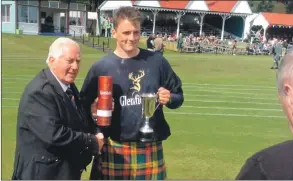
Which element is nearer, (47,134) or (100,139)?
(47,134)

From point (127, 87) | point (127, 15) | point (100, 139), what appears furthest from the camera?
point (127, 87)

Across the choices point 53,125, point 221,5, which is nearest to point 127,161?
point 53,125

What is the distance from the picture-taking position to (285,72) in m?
1.81

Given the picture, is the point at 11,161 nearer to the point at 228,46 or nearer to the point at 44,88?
the point at 44,88

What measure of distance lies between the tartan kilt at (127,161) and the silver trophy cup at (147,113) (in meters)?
0.09

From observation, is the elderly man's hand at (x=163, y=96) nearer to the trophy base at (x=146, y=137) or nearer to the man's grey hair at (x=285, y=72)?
the trophy base at (x=146, y=137)

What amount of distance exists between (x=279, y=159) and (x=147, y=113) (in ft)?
6.43

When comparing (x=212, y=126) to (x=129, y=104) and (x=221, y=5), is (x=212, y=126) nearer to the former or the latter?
(x=129, y=104)

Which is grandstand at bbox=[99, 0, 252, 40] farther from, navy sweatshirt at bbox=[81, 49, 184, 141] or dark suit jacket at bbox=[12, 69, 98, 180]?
dark suit jacket at bbox=[12, 69, 98, 180]

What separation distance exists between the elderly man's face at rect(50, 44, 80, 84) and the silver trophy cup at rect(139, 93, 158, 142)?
2.07ft

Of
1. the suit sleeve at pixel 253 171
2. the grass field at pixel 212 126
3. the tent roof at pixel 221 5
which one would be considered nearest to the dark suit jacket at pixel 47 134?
the suit sleeve at pixel 253 171

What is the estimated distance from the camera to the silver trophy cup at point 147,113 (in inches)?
142

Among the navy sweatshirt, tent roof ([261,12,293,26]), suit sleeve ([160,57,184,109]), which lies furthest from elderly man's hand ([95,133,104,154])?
tent roof ([261,12,293,26])

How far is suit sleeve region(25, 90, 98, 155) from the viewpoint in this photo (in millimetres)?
3088
